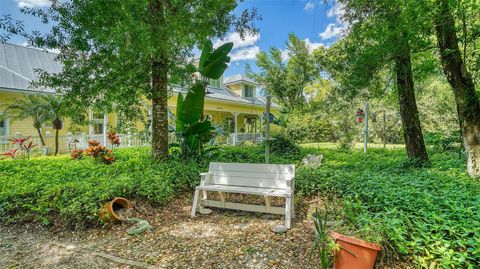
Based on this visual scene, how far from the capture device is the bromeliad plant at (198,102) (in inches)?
276

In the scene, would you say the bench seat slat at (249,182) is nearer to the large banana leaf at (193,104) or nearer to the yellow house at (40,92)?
the large banana leaf at (193,104)

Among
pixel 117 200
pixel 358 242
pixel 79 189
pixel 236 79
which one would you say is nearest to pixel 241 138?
pixel 236 79

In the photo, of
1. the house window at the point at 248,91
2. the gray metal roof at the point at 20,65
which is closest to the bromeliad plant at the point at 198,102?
the gray metal roof at the point at 20,65

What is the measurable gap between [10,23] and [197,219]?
13.5ft

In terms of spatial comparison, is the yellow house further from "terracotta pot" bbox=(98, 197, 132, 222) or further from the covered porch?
"terracotta pot" bbox=(98, 197, 132, 222)

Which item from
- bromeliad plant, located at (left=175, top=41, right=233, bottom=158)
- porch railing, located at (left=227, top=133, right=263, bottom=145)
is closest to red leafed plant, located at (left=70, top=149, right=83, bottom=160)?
bromeliad plant, located at (left=175, top=41, right=233, bottom=158)

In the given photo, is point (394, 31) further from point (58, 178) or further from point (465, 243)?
point (58, 178)

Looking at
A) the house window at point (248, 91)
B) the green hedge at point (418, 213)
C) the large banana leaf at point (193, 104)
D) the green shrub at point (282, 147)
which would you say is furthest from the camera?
the house window at point (248, 91)

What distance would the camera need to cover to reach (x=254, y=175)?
4543 mm

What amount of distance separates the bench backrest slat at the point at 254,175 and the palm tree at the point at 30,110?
9664 millimetres

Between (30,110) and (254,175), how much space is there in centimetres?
1072

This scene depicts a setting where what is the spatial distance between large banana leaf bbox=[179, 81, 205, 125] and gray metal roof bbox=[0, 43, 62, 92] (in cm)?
794

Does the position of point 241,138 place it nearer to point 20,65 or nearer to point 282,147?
point 282,147

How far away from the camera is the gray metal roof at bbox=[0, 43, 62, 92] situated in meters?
11.8
